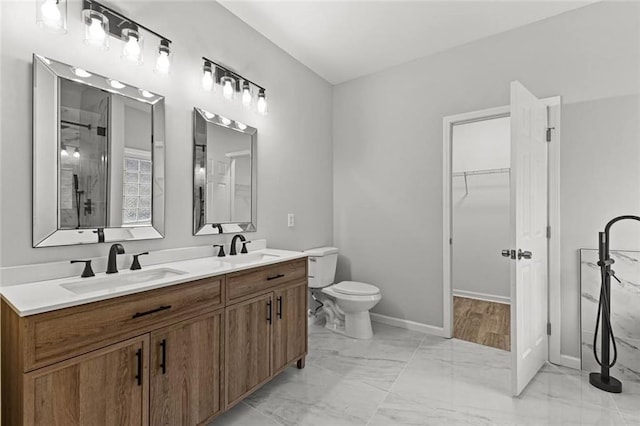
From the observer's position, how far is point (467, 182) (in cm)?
427

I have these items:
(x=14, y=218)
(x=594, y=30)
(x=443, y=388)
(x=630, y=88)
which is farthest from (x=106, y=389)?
(x=594, y=30)

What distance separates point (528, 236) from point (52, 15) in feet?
9.53

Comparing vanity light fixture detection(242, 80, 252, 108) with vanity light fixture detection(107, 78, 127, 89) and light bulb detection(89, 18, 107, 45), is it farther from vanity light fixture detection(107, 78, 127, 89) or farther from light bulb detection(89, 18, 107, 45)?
light bulb detection(89, 18, 107, 45)

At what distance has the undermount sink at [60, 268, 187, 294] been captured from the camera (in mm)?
1399

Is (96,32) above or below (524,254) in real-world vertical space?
above

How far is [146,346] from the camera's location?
1.32 m

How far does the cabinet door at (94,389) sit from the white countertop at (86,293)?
0.69 ft

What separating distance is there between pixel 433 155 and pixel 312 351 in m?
2.09

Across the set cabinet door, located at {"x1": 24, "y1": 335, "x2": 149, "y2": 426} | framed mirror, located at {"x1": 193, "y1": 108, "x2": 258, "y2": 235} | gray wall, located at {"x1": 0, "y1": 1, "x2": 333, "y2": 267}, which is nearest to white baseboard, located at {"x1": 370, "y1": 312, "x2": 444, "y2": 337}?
gray wall, located at {"x1": 0, "y1": 1, "x2": 333, "y2": 267}

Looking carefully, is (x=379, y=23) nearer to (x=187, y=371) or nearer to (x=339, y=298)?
(x=339, y=298)

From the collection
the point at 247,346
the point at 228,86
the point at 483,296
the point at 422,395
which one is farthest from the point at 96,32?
the point at 483,296

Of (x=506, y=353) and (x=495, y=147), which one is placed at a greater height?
(x=495, y=147)

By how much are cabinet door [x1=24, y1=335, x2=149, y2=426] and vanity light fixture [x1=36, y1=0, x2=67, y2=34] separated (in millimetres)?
1416

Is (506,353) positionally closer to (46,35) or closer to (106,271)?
(106,271)
